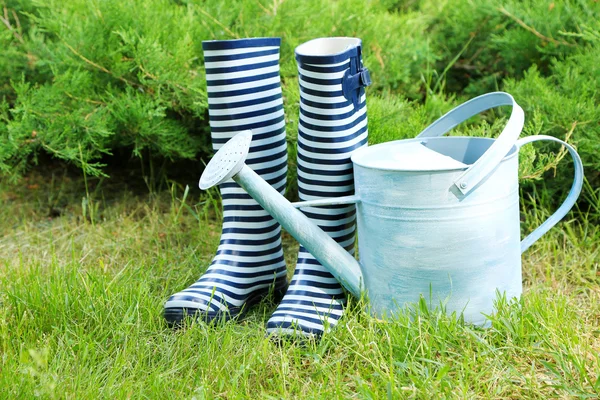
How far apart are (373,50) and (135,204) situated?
984mm

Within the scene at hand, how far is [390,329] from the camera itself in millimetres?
1443

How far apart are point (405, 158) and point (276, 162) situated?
0.36 metres

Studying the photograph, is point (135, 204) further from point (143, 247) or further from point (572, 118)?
point (572, 118)

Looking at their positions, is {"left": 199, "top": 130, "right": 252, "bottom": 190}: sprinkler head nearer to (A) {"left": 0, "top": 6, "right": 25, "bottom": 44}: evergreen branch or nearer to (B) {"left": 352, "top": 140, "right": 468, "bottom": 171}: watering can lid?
(B) {"left": 352, "top": 140, "right": 468, "bottom": 171}: watering can lid

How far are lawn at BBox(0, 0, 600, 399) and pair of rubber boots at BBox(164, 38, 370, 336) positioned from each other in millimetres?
58

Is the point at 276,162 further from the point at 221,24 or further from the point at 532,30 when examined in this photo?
the point at 532,30

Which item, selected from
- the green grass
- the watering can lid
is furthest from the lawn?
the watering can lid

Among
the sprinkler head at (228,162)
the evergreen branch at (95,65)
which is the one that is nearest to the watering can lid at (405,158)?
the sprinkler head at (228,162)

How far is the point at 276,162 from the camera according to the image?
1733 millimetres

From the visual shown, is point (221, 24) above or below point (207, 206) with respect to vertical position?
above

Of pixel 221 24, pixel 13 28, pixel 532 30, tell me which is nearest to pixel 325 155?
pixel 221 24

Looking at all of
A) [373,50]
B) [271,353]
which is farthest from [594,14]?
[271,353]

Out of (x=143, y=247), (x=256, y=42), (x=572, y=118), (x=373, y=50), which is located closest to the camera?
(x=256, y=42)

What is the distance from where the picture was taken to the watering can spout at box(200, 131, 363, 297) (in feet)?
4.66
